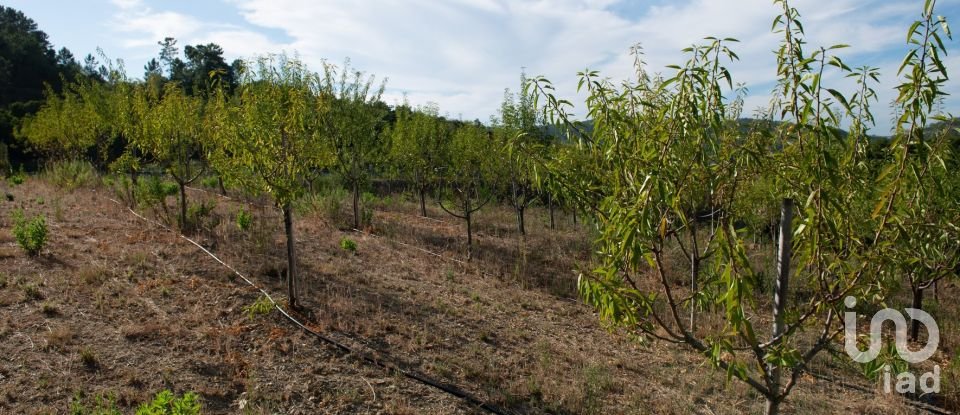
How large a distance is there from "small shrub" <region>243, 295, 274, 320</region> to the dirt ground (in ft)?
0.30

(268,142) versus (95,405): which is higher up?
(268,142)

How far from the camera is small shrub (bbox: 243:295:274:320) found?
6324 mm

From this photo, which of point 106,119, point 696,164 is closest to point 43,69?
point 106,119

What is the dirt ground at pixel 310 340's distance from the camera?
501 centimetres

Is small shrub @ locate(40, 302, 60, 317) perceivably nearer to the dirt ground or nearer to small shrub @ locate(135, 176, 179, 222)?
the dirt ground

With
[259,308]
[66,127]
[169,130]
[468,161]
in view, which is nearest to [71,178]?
[66,127]

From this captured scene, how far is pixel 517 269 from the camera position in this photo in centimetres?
1054

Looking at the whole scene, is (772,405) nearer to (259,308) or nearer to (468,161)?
(259,308)

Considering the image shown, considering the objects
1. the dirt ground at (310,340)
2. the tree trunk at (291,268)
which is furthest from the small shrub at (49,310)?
the tree trunk at (291,268)

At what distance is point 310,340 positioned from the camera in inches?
242

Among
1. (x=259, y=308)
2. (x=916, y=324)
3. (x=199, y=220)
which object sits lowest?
(x=916, y=324)

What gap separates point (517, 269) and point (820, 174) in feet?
27.1

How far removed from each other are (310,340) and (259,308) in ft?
2.57

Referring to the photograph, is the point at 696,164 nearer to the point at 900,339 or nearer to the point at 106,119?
the point at 900,339
